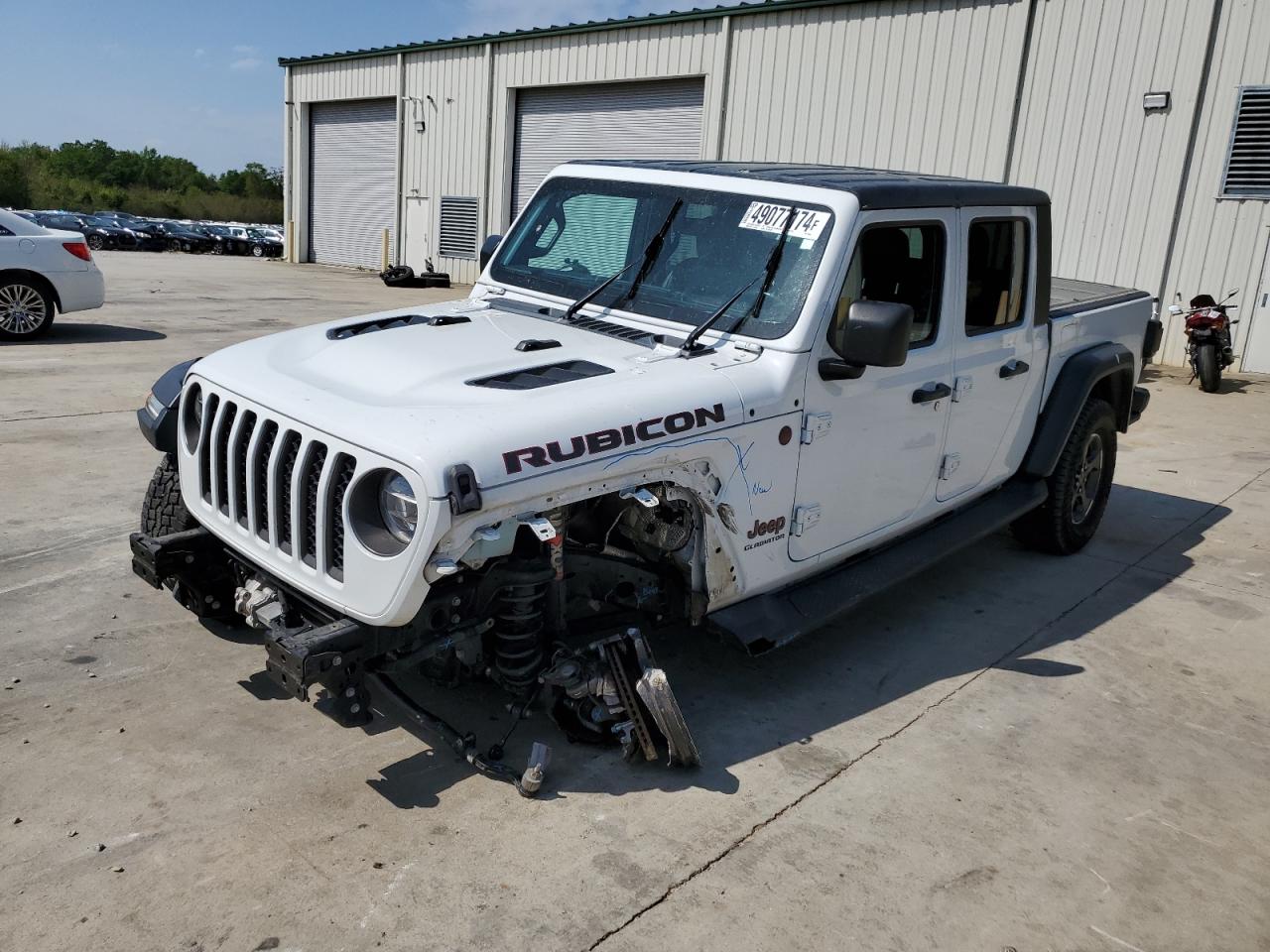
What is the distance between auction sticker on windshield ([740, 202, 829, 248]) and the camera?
399 cm

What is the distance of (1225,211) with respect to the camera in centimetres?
1312

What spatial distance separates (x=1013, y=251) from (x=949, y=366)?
846 mm

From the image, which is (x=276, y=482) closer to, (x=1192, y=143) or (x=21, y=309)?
(x=21, y=309)

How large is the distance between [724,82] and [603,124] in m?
3.33

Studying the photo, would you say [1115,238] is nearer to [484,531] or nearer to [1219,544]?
[1219,544]

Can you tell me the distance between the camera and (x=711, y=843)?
3.23m

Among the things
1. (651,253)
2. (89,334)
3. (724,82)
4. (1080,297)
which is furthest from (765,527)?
(724,82)

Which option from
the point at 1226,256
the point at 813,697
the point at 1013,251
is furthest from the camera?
the point at 1226,256

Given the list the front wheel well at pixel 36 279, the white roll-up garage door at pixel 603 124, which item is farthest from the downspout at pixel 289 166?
the front wheel well at pixel 36 279

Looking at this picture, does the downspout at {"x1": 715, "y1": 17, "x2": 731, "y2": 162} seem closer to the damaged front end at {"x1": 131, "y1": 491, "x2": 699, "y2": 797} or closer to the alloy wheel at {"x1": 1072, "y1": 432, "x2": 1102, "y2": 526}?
the alloy wheel at {"x1": 1072, "y1": 432, "x2": 1102, "y2": 526}

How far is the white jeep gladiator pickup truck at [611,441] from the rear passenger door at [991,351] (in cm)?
2

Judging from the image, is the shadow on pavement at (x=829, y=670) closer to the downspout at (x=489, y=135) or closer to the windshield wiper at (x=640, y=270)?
the windshield wiper at (x=640, y=270)

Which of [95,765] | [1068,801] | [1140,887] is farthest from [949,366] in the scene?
[95,765]

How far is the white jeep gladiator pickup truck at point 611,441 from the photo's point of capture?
3107 millimetres
